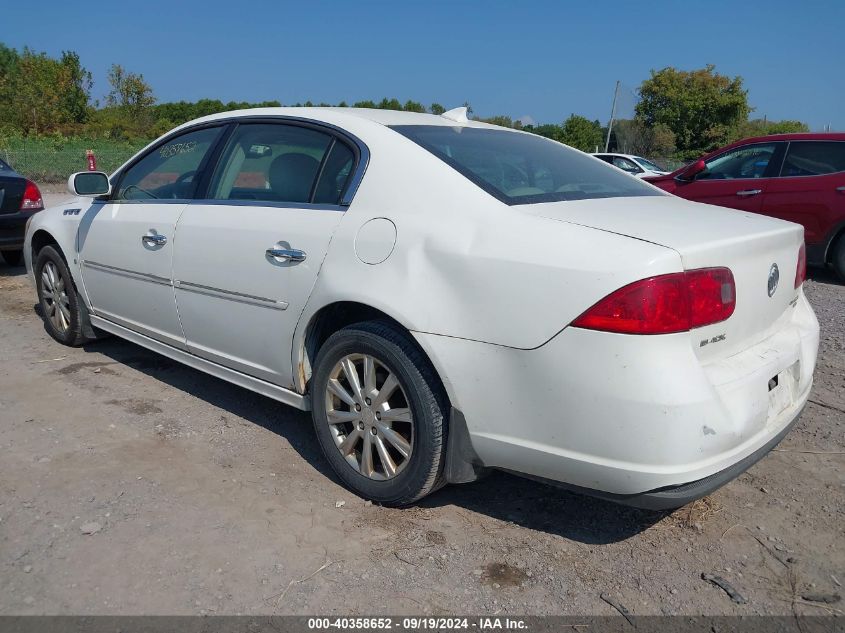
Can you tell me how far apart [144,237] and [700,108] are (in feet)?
162

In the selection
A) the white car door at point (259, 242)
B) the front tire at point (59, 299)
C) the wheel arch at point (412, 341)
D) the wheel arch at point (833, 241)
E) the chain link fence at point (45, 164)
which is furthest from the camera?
the chain link fence at point (45, 164)

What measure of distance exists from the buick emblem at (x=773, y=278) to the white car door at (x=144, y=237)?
9.15 feet

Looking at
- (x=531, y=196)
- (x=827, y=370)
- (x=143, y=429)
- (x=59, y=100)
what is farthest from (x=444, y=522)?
(x=59, y=100)

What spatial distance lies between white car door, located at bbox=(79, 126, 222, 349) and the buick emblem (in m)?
2.79

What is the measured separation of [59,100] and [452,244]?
1814 inches

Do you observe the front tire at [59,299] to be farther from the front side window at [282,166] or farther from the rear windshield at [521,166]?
the rear windshield at [521,166]

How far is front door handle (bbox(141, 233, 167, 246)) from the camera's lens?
3.87 meters

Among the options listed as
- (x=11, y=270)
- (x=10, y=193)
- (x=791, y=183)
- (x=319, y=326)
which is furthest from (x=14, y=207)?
(x=791, y=183)

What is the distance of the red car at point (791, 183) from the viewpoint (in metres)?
7.70

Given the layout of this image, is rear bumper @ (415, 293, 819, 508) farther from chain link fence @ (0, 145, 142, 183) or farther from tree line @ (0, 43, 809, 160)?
tree line @ (0, 43, 809, 160)

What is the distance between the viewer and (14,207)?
24.9 ft

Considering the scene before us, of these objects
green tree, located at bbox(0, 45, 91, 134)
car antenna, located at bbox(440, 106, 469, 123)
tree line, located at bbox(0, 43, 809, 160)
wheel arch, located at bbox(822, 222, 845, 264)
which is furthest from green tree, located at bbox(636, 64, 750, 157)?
A: car antenna, located at bbox(440, 106, 469, 123)

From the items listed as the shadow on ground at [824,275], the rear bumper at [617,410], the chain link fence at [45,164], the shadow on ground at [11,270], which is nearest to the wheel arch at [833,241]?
the shadow on ground at [824,275]

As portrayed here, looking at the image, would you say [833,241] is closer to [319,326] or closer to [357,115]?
[357,115]
